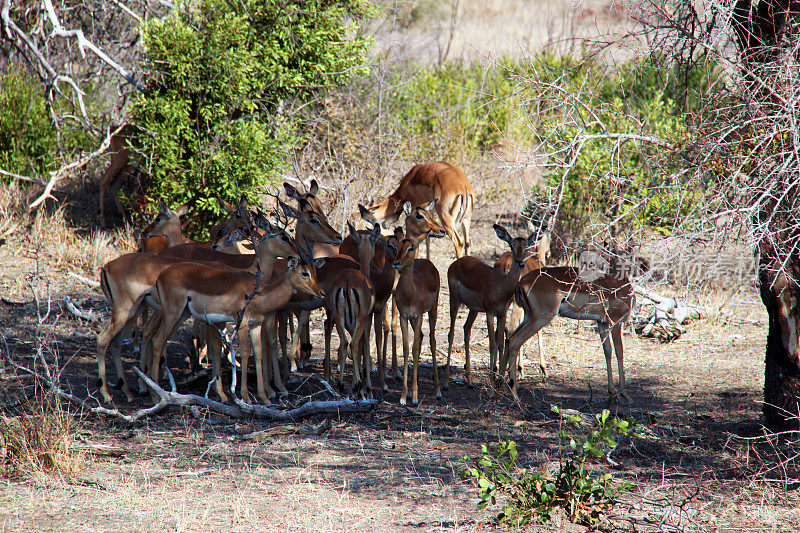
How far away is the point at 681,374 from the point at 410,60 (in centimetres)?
1163

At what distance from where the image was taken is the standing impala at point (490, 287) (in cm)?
796

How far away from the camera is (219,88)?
11.6 meters

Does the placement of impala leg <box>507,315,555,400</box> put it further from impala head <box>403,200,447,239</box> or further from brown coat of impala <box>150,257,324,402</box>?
brown coat of impala <box>150,257,324,402</box>

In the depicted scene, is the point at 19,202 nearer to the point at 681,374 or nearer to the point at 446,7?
the point at 681,374

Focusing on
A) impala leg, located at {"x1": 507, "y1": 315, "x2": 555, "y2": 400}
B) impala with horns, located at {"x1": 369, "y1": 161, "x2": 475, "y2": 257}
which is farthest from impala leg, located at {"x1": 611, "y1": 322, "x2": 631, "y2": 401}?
impala with horns, located at {"x1": 369, "y1": 161, "x2": 475, "y2": 257}

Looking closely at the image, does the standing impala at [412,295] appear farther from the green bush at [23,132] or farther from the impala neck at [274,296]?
the green bush at [23,132]

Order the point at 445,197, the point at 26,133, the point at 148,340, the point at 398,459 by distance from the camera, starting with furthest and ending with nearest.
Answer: the point at 26,133, the point at 445,197, the point at 148,340, the point at 398,459

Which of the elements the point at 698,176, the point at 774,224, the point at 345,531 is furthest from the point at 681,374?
the point at 345,531

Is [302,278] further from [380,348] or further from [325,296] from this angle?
[380,348]

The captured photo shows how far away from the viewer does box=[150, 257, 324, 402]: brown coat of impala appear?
7207 millimetres

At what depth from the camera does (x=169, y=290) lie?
23.6ft

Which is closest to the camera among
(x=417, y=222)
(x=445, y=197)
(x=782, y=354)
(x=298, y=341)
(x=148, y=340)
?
(x=782, y=354)

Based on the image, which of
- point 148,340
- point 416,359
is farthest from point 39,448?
point 416,359

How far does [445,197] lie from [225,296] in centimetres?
498
